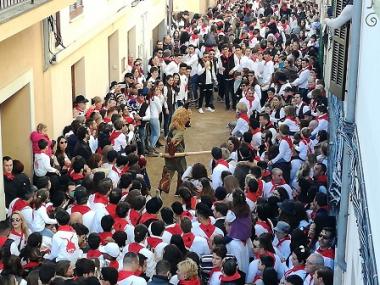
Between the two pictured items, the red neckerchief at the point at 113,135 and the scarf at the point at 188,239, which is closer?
the scarf at the point at 188,239

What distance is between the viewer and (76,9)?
1542 centimetres

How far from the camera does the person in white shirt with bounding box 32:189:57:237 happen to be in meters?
9.47

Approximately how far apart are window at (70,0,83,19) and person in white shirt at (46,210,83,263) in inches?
272

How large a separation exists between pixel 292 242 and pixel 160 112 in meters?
7.55

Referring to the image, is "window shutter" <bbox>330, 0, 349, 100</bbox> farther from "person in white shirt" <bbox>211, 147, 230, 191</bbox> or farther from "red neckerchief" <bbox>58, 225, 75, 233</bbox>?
"red neckerchief" <bbox>58, 225, 75, 233</bbox>

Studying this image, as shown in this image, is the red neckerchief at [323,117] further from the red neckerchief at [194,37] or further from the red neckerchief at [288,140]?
the red neckerchief at [194,37]

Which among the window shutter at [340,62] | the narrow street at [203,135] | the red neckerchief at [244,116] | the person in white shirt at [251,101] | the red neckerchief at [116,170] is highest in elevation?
the window shutter at [340,62]

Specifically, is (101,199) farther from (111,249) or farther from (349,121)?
(349,121)

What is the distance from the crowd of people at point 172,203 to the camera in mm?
8188

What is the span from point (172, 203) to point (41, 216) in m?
2.99

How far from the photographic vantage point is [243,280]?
→ 838 centimetres

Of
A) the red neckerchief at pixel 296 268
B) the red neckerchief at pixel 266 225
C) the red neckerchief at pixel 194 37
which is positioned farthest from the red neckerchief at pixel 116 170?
the red neckerchief at pixel 194 37

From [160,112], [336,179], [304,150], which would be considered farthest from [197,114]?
[336,179]

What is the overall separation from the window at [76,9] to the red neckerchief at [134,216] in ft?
20.5
